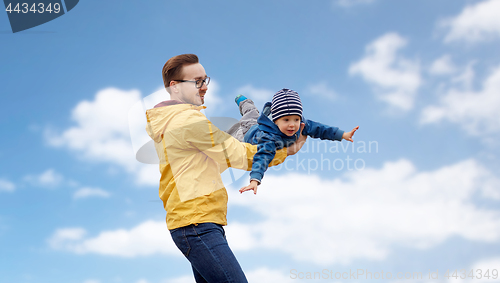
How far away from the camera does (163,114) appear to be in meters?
3.83

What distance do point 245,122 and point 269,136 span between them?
840 millimetres

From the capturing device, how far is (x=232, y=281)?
334cm

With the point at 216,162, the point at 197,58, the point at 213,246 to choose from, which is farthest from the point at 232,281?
the point at 197,58

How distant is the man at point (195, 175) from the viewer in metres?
3.40

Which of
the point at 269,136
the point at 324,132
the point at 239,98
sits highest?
the point at 239,98

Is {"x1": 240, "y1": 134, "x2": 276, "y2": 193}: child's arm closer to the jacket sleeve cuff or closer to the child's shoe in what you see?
the jacket sleeve cuff

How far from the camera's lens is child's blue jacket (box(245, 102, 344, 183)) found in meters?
4.20

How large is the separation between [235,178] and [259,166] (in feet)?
1.14

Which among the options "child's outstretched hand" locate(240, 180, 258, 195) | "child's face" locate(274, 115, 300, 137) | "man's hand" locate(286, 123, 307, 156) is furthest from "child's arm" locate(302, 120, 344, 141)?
"child's outstretched hand" locate(240, 180, 258, 195)

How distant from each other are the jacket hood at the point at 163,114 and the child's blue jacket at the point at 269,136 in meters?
0.87

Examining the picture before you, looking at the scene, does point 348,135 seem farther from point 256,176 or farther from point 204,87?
point 204,87

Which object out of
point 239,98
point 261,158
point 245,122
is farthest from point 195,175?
point 239,98

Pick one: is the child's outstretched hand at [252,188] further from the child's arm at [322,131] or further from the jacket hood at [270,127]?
→ the child's arm at [322,131]

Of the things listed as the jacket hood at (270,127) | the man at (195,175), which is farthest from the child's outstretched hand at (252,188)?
the jacket hood at (270,127)
